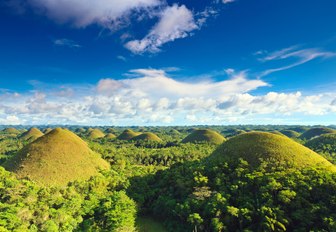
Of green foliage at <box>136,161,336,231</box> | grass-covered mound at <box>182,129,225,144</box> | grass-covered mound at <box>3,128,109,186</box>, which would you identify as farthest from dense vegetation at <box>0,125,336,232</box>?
grass-covered mound at <box>182,129,225,144</box>

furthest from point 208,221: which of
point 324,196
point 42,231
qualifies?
point 42,231

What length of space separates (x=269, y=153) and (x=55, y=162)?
35722 mm

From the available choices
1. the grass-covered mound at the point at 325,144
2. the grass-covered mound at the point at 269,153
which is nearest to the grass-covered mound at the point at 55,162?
the grass-covered mound at the point at 269,153

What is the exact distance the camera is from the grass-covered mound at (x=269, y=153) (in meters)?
37.6

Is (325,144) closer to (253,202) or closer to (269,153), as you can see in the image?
(269,153)

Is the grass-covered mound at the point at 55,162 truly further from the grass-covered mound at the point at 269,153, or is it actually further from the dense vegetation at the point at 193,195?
the grass-covered mound at the point at 269,153

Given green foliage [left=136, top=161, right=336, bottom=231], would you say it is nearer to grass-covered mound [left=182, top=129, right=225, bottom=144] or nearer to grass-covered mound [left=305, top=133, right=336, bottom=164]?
grass-covered mound [left=305, top=133, right=336, bottom=164]

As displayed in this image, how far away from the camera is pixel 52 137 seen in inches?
2078

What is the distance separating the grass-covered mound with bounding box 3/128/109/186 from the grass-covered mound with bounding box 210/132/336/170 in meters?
23.6

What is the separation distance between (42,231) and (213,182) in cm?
2117

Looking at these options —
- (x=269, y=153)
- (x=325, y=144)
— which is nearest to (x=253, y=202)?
(x=269, y=153)

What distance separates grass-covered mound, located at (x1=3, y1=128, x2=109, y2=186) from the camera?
132 ft

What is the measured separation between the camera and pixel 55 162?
44.2 m

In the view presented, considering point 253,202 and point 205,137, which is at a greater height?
point 205,137
